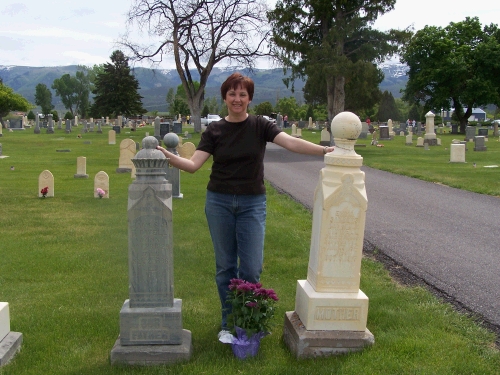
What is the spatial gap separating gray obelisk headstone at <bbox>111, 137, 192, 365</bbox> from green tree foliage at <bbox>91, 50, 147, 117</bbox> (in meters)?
61.0

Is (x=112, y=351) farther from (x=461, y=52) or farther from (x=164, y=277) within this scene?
(x=461, y=52)

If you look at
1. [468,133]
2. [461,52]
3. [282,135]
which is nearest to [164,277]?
[282,135]

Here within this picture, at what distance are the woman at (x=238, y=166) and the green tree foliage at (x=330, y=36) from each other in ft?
71.5

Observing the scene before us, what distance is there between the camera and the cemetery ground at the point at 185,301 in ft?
12.2

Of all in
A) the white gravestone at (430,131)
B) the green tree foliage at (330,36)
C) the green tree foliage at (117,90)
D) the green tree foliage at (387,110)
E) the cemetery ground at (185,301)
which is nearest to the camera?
the cemetery ground at (185,301)

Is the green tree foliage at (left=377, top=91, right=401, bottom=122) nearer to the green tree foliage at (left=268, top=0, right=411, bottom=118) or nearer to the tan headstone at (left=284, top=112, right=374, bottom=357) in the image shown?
the green tree foliage at (left=268, top=0, right=411, bottom=118)

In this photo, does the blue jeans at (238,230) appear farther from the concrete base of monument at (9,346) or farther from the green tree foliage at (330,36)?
the green tree foliage at (330,36)

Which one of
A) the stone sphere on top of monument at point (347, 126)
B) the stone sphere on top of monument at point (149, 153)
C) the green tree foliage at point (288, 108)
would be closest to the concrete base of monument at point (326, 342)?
the stone sphere on top of monument at point (347, 126)

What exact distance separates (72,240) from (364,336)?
5033 millimetres

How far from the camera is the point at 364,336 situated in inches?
155

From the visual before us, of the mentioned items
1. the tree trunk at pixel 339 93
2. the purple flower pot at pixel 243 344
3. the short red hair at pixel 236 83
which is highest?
the tree trunk at pixel 339 93

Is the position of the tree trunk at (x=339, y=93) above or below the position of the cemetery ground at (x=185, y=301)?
above

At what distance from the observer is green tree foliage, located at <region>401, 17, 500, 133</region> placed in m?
45.5

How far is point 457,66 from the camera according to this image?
152 ft
